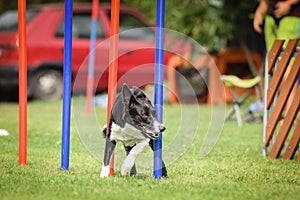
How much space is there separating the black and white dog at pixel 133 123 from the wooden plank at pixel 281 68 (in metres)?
2.26

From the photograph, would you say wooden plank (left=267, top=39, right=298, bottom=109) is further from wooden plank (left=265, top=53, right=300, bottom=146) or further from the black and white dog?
the black and white dog

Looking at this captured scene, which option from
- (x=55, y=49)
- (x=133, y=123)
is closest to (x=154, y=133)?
(x=133, y=123)

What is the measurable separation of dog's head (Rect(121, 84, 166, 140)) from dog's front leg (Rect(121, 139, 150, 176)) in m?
0.19

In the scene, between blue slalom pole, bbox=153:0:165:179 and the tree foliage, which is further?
the tree foliage

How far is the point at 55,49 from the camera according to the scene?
47.5ft

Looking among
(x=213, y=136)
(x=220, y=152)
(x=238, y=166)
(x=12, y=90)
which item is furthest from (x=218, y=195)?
(x=12, y=90)

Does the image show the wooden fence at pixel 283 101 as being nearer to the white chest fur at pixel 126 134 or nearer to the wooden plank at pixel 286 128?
the wooden plank at pixel 286 128

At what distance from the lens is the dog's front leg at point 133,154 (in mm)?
5152

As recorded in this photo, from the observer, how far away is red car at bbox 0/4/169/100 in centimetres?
1409

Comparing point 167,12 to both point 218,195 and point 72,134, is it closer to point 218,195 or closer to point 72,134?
point 72,134

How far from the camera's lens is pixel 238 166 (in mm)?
6309

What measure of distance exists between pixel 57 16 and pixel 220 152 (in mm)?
8257

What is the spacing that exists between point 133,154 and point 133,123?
13.4 inches

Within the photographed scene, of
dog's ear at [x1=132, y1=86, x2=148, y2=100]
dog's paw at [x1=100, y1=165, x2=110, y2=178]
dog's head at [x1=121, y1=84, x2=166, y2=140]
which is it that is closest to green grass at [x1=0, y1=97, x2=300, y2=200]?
dog's paw at [x1=100, y1=165, x2=110, y2=178]
